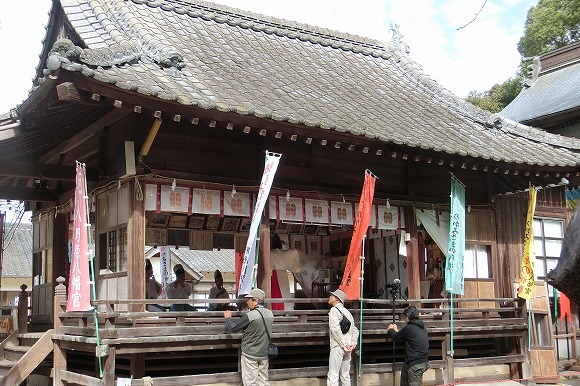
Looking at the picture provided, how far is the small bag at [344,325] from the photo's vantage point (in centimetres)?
1087

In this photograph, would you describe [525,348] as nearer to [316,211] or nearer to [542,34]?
[316,211]

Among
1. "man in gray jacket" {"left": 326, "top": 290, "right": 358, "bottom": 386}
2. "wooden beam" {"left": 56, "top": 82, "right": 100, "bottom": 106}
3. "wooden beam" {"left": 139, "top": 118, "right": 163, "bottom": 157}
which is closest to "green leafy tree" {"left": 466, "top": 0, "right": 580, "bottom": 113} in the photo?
"man in gray jacket" {"left": 326, "top": 290, "right": 358, "bottom": 386}

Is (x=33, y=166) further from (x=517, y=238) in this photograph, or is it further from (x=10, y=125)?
(x=517, y=238)

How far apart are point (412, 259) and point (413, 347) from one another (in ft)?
8.93

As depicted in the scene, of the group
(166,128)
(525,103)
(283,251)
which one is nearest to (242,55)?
(166,128)

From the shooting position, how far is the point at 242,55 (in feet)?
46.9

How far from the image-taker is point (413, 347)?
440 inches

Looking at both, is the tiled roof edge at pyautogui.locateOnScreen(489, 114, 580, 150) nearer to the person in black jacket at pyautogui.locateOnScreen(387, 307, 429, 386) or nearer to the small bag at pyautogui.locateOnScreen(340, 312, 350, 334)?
the person in black jacket at pyautogui.locateOnScreen(387, 307, 429, 386)

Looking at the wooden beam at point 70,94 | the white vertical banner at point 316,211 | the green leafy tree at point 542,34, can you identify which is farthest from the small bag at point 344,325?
the green leafy tree at point 542,34

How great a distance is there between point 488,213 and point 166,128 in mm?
7661

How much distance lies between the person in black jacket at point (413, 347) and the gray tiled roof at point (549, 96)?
12668 mm

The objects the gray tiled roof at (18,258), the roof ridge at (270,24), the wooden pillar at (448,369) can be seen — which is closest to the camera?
the wooden pillar at (448,369)

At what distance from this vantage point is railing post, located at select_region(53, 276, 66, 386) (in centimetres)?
1077

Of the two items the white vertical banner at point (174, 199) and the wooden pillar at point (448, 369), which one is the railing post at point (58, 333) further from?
the wooden pillar at point (448, 369)
